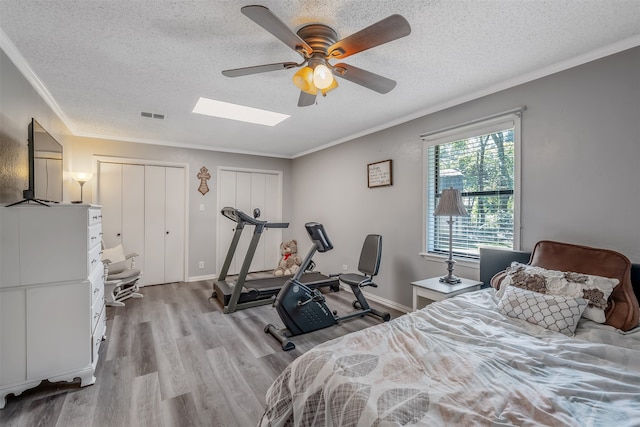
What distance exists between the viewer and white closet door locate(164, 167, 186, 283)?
4914 millimetres

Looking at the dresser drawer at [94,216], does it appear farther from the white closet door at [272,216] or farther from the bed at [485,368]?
the white closet door at [272,216]

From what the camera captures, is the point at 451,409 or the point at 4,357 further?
the point at 4,357

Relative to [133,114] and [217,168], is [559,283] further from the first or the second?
[217,168]

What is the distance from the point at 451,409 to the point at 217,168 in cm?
515

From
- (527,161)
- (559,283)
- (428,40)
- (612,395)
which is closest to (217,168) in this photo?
(428,40)

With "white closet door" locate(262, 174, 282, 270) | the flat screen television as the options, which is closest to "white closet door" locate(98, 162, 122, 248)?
the flat screen television

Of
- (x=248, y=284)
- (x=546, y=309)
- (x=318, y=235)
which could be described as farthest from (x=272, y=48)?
(x=248, y=284)

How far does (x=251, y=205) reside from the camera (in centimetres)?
570

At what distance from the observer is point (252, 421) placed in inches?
68.5

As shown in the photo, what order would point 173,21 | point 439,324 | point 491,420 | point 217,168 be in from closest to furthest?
point 491,420, point 439,324, point 173,21, point 217,168

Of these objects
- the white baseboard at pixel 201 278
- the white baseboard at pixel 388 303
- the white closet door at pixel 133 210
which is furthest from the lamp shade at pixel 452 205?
the white closet door at pixel 133 210

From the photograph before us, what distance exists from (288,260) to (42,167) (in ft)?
12.2

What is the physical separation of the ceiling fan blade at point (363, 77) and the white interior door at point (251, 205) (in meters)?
3.96

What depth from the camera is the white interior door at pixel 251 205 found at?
212 inches
